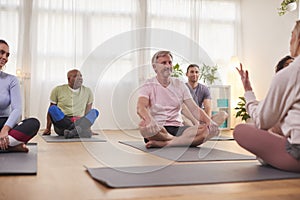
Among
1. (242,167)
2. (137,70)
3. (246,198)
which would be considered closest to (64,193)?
(246,198)

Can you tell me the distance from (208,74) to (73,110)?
2167 mm

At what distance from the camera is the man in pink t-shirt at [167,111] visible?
2834mm

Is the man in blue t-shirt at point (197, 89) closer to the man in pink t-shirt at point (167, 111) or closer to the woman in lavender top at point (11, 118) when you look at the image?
the man in pink t-shirt at point (167, 111)

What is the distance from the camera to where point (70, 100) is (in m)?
4.43

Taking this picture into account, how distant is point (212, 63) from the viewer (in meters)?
6.00

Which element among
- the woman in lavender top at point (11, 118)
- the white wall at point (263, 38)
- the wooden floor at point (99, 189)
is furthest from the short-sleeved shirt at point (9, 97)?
the white wall at point (263, 38)

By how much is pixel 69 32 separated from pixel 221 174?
4.19 metres

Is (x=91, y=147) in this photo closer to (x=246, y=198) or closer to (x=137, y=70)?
(x=137, y=70)

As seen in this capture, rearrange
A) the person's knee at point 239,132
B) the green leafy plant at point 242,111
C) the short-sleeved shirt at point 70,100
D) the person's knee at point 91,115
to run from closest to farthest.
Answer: the person's knee at point 239,132 → the person's knee at point 91,115 → the short-sleeved shirt at point 70,100 → the green leafy plant at point 242,111

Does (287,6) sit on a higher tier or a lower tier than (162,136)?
higher

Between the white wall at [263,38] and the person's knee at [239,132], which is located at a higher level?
the white wall at [263,38]

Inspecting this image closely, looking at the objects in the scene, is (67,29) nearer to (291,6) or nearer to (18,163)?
(291,6)

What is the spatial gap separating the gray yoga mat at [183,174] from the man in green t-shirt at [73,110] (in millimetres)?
1822

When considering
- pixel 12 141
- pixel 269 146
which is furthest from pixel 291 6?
pixel 12 141
